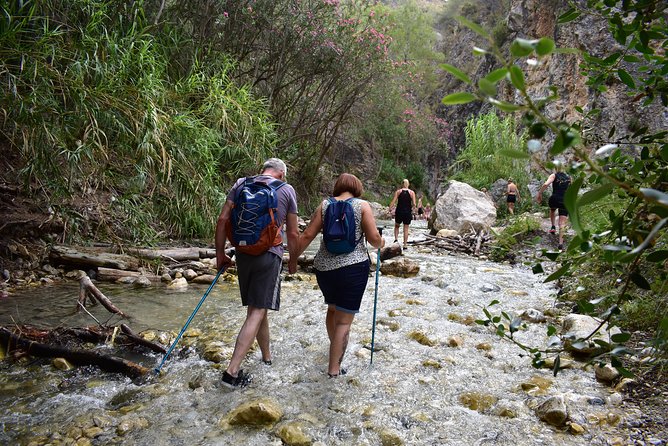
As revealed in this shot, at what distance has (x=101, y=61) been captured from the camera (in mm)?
5453

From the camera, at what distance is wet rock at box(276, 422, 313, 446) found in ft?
8.83

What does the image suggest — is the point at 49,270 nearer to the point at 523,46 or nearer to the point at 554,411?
the point at 554,411

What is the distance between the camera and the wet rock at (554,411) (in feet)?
9.25

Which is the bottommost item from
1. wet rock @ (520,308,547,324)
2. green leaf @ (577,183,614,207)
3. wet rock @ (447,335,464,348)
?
wet rock @ (447,335,464,348)

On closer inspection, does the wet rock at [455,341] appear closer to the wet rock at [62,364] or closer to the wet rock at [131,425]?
the wet rock at [131,425]

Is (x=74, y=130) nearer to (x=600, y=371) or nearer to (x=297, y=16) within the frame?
(x=600, y=371)

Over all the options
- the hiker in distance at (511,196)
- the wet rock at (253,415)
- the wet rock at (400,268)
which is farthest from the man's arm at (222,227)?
the hiker in distance at (511,196)

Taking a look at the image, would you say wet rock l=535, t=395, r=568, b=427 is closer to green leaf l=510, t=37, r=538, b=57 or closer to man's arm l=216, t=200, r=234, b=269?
man's arm l=216, t=200, r=234, b=269

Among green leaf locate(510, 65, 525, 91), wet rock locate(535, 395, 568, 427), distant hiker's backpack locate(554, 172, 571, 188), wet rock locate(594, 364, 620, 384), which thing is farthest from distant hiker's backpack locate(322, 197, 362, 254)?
distant hiker's backpack locate(554, 172, 571, 188)

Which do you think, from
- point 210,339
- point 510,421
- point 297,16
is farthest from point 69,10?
point 297,16

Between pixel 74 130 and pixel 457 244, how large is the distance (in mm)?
8194

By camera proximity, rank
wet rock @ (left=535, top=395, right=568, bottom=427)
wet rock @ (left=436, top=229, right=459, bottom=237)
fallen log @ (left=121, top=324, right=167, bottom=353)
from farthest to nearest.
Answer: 1. wet rock @ (left=436, top=229, right=459, bottom=237)
2. fallen log @ (left=121, top=324, right=167, bottom=353)
3. wet rock @ (left=535, top=395, right=568, bottom=427)

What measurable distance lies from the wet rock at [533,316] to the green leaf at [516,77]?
4.95 meters

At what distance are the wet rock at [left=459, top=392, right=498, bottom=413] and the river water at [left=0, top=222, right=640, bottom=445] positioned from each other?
14mm
